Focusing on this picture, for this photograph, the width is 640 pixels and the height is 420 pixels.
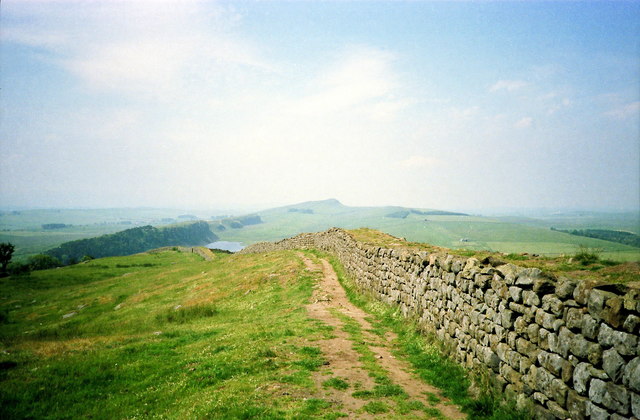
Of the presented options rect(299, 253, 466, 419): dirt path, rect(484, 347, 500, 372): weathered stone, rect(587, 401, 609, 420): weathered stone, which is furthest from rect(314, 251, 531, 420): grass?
rect(587, 401, 609, 420): weathered stone

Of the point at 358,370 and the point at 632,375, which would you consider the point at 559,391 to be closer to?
the point at 632,375

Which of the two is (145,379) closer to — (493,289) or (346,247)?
(493,289)

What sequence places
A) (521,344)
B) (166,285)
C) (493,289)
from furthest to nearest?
(166,285) < (493,289) < (521,344)

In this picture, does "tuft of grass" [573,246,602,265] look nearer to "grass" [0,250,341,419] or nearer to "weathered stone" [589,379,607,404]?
"weathered stone" [589,379,607,404]

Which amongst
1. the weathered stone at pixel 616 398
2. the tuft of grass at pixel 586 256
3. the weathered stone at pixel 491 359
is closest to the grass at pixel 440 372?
the weathered stone at pixel 491 359

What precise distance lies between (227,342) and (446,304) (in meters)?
9.76

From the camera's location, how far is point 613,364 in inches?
220

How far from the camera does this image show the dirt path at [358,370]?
811cm

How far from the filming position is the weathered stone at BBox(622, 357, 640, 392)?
517 cm

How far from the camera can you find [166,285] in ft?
135

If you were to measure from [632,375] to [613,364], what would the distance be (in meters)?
0.32

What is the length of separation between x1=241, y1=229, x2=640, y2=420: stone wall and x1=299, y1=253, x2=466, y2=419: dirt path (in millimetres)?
1910

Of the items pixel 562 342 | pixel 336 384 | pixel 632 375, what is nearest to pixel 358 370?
pixel 336 384

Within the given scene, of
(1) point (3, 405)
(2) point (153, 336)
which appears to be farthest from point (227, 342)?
(1) point (3, 405)
